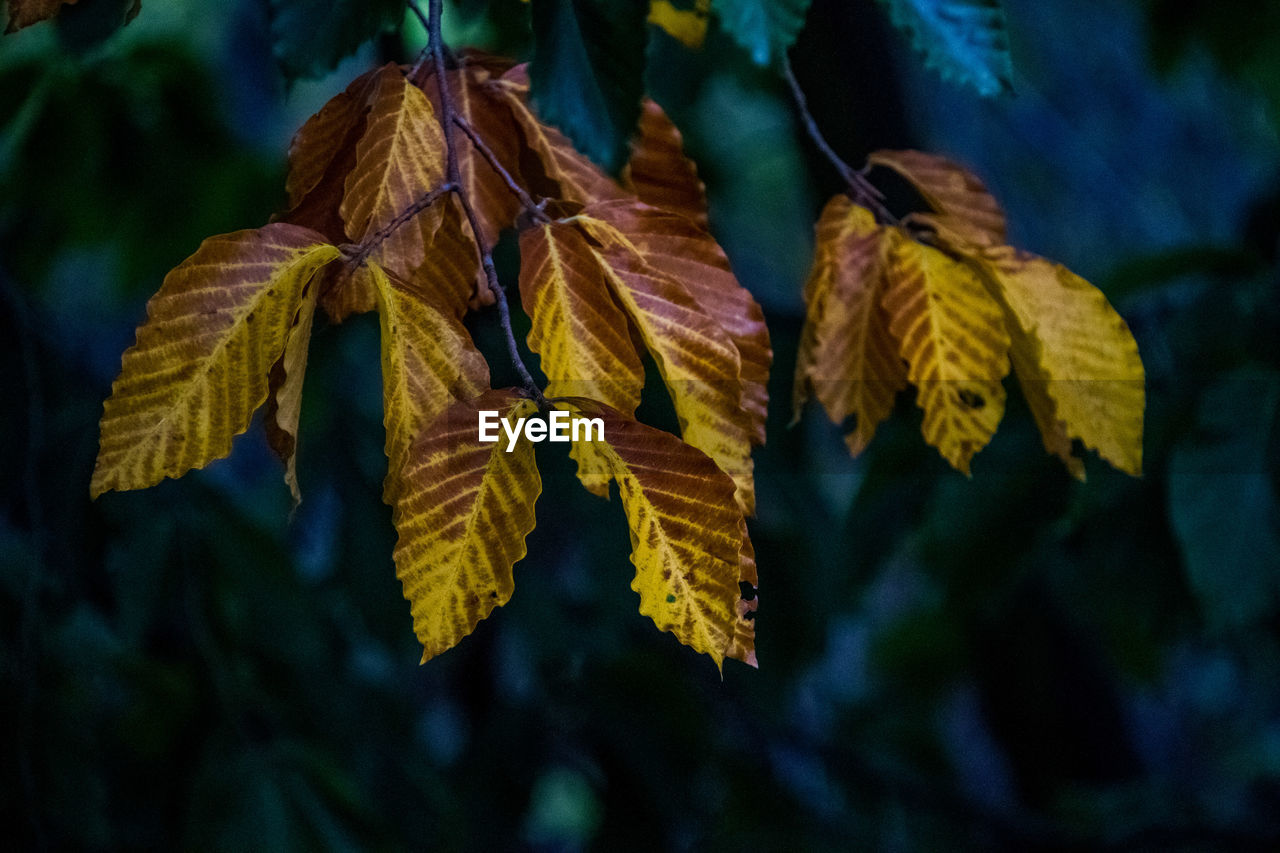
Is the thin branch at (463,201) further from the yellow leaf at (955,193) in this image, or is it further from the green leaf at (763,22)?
the yellow leaf at (955,193)

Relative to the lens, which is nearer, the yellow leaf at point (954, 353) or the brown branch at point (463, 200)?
the brown branch at point (463, 200)

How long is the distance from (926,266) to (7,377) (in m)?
1.03

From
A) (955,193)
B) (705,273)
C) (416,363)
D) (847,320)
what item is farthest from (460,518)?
(955,193)

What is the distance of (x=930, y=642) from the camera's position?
2357mm

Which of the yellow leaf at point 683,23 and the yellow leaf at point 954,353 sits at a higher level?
the yellow leaf at point 683,23

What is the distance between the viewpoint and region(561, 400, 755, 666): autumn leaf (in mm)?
363

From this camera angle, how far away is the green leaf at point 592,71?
1.44 ft

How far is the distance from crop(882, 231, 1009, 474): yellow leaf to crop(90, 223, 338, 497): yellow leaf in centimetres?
33

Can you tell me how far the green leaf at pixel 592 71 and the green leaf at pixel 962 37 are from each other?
5.3 inches

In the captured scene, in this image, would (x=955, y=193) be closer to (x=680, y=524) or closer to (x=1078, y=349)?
(x=1078, y=349)

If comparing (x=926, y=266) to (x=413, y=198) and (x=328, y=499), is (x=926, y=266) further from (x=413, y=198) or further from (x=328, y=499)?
(x=328, y=499)

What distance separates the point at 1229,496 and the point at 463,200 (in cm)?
77

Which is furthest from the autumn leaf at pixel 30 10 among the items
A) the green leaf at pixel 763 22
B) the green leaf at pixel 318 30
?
the green leaf at pixel 763 22

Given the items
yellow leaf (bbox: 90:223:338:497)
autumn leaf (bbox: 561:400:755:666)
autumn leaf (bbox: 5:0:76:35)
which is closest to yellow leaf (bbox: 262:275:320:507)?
yellow leaf (bbox: 90:223:338:497)
